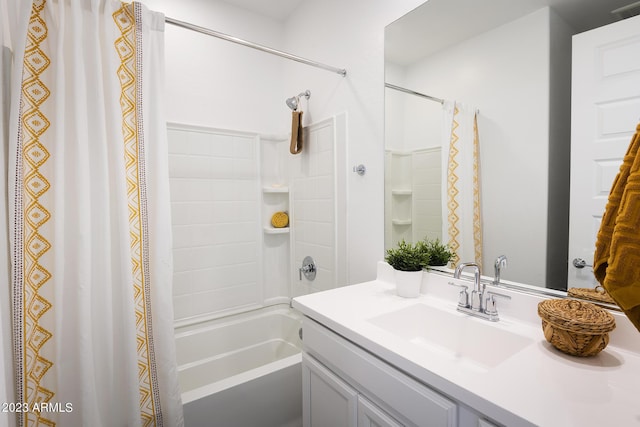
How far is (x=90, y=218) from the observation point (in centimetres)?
115

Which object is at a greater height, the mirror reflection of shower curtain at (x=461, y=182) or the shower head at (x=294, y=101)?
the shower head at (x=294, y=101)

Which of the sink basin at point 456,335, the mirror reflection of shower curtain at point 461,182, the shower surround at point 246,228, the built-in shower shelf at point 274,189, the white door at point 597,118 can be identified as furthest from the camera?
the built-in shower shelf at point 274,189

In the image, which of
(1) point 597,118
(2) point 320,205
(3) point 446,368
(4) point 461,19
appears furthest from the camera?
(2) point 320,205

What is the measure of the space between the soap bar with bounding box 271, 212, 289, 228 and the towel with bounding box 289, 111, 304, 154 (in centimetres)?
55

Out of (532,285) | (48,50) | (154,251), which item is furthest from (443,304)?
(48,50)

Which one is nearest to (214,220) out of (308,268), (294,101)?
(308,268)

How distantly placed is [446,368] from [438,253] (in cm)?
67

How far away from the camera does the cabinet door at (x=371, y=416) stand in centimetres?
86

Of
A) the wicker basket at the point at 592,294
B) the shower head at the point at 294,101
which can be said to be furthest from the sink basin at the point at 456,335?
the shower head at the point at 294,101

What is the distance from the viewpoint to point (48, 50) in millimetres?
1108

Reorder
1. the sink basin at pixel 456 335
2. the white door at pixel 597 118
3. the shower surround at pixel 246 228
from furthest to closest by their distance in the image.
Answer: the shower surround at pixel 246 228, the sink basin at pixel 456 335, the white door at pixel 597 118

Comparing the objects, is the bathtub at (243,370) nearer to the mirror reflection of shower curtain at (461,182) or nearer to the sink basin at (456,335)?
the sink basin at (456,335)

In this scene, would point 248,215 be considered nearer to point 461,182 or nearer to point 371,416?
point 461,182

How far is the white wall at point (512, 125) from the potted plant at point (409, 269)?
0.25 m
